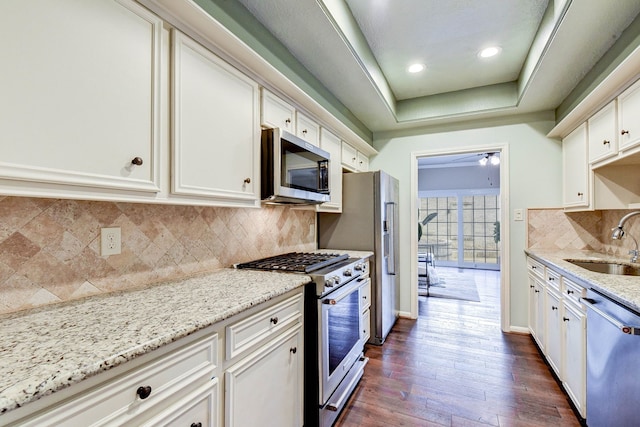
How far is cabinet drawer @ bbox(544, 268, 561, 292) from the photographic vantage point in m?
2.16

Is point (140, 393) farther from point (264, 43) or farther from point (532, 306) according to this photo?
point (532, 306)

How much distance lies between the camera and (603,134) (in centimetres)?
225

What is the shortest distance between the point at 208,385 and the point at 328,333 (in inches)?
33.7

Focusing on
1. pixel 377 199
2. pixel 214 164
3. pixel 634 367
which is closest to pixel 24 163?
pixel 214 164

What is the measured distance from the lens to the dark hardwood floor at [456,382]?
1.90m

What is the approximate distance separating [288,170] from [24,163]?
1246mm

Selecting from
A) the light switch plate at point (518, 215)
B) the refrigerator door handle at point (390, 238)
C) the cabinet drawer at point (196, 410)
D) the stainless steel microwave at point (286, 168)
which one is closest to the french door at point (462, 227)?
the light switch plate at point (518, 215)

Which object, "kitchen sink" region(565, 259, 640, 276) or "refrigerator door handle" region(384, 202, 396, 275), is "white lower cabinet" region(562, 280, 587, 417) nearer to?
"kitchen sink" region(565, 259, 640, 276)

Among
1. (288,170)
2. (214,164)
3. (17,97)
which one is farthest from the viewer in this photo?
(288,170)

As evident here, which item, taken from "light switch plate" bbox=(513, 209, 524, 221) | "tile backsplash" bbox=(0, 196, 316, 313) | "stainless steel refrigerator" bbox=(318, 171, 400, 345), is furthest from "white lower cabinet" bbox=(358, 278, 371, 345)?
"light switch plate" bbox=(513, 209, 524, 221)

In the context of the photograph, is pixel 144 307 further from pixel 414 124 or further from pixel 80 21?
pixel 414 124

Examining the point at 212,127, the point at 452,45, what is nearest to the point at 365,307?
the point at 212,127

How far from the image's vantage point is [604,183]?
2.42 meters

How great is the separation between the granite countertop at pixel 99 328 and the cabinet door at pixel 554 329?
2.05m
